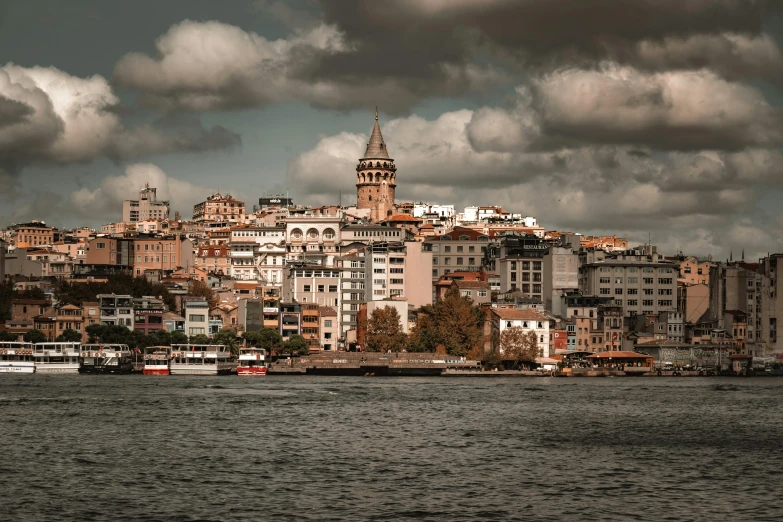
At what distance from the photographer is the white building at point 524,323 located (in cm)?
10769

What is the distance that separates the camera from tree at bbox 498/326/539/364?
105 meters

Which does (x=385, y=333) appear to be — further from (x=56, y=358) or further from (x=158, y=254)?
(x=158, y=254)

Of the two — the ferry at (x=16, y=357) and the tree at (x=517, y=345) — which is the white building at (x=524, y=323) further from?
the ferry at (x=16, y=357)

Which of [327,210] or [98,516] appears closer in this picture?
[98,516]

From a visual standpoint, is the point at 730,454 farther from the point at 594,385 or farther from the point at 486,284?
the point at 486,284

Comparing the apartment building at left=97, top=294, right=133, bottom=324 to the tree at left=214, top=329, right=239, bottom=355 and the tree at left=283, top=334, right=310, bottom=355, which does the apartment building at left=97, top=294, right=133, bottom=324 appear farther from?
the tree at left=283, top=334, right=310, bottom=355

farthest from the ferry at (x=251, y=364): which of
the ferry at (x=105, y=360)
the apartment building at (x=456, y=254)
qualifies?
the apartment building at (x=456, y=254)

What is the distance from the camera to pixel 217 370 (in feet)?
330

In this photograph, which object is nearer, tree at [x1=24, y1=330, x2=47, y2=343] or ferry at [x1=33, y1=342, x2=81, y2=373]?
ferry at [x1=33, y1=342, x2=81, y2=373]

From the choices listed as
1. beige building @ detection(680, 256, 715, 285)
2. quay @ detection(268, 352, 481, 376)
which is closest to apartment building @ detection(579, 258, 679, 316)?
beige building @ detection(680, 256, 715, 285)

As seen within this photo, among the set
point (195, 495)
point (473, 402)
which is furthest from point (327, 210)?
point (195, 495)

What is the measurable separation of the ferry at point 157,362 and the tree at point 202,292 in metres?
22.1

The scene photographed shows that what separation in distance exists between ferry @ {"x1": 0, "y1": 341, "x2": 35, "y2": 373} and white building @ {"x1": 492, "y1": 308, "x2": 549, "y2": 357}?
40.1 metres

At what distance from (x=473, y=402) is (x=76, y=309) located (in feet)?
183
